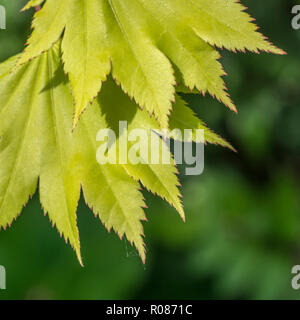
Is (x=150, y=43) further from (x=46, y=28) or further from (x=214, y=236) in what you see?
(x=214, y=236)

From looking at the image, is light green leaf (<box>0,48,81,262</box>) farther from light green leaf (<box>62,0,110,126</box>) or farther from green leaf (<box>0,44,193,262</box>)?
light green leaf (<box>62,0,110,126</box>)

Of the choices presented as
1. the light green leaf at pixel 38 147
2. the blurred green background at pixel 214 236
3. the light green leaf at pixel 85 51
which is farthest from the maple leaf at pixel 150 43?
the blurred green background at pixel 214 236

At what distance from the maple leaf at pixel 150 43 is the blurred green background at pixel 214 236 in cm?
165

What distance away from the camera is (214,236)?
254 centimetres

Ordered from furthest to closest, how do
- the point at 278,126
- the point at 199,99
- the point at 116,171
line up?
the point at 278,126 → the point at 199,99 → the point at 116,171

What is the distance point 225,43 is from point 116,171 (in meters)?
0.32

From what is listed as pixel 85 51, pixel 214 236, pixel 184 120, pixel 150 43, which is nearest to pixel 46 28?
pixel 85 51

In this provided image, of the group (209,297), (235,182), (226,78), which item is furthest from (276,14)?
(209,297)

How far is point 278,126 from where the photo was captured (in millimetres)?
2846

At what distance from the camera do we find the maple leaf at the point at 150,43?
737 mm

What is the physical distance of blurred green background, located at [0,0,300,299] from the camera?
2480 millimetres

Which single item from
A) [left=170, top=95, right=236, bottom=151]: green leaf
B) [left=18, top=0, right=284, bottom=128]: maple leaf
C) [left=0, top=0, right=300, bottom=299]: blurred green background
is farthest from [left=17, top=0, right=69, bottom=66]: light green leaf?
[left=0, top=0, right=300, bottom=299]: blurred green background

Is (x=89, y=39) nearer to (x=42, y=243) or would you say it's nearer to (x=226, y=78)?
(x=226, y=78)

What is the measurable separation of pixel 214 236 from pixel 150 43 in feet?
6.36
